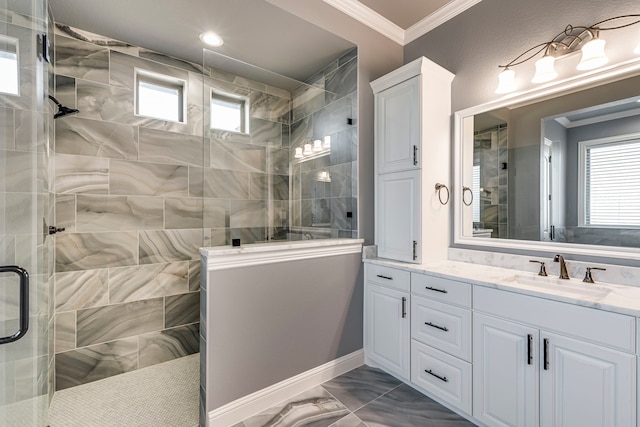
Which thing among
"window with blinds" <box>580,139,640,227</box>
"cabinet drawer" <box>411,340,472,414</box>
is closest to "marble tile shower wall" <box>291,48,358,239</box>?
"cabinet drawer" <box>411,340,472,414</box>

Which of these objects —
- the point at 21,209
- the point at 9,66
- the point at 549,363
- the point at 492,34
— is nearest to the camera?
the point at 9,66

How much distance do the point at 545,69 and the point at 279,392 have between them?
2.72 metres

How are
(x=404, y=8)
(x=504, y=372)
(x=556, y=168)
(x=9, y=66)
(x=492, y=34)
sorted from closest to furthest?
1. (x=9, y=66)
2. (x=504, y=372)
3. (x=556, y=168)
4. (x=492, y=34)
5. (x=404, y=8)

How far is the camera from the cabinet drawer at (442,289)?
65.7 inches

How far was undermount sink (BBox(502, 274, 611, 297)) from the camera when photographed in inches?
57.9

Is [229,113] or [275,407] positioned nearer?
[275,407]

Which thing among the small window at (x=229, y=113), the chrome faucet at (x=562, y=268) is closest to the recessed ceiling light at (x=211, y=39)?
the small window at (x=229, y=113)

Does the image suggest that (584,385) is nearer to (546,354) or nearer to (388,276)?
(546,354)

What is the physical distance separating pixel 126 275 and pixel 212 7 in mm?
2192

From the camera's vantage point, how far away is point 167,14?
201 centimetres

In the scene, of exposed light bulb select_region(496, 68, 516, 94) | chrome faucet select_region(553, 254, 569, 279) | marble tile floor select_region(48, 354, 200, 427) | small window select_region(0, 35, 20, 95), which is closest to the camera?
small window select_region(0, 35, 20, 95)

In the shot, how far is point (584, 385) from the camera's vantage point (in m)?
1.23

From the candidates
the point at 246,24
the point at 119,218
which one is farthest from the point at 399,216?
the point at 119,218

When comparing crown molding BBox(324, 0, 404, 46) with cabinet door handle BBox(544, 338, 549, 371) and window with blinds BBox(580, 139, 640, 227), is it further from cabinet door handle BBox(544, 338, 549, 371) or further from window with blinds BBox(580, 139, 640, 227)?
cabinet door handle BBox(544, 338, 549, 371)
